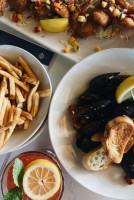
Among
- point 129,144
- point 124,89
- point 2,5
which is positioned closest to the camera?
point 124,89

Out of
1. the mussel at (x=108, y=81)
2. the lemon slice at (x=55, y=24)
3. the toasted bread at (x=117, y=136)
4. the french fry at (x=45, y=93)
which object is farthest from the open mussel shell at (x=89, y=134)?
the lemon slice at (x=55, y=24)

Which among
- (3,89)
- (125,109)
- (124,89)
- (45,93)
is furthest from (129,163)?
(3,89)

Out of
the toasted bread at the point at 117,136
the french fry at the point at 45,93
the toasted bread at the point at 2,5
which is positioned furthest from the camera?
the toasted bread at the point at 2,5

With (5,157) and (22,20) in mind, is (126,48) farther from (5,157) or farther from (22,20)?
(5,157)

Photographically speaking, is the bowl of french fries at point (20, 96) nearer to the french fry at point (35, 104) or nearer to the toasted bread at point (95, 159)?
the french fry at point (35, 104)

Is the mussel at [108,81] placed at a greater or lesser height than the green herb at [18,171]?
greater

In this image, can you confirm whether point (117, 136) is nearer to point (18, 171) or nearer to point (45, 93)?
point (45, 93)

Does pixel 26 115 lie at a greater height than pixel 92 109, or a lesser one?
lesser

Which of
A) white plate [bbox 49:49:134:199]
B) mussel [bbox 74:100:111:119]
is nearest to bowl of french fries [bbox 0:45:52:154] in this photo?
white plate [bbox 49:49:134:199]
